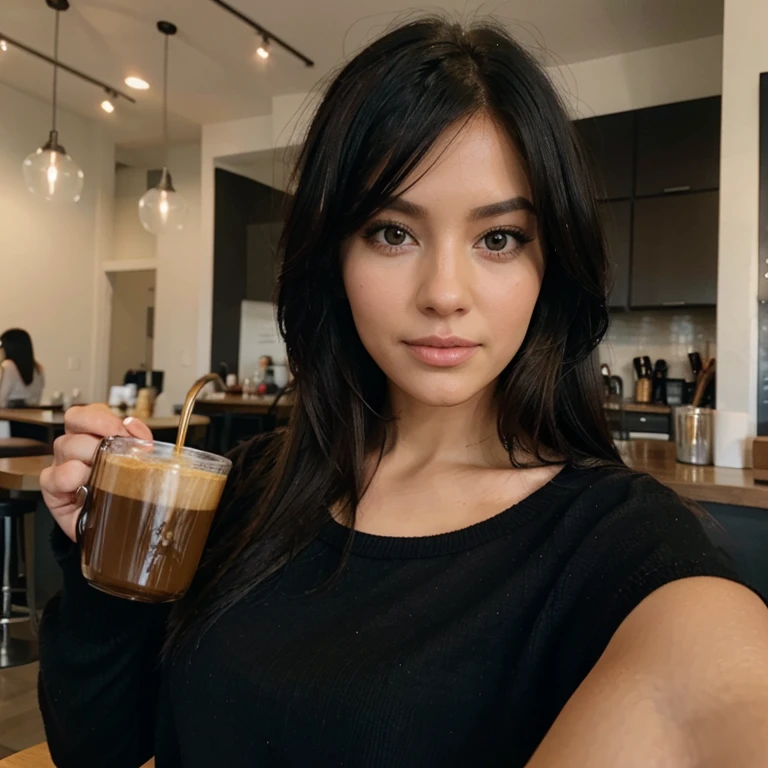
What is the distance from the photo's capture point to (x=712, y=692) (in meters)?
0.42

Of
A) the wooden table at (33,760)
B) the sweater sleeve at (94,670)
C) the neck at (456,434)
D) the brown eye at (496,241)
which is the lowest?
the wooden table at (33,760)

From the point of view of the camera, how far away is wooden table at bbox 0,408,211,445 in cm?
365

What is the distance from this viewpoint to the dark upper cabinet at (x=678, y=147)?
370cm

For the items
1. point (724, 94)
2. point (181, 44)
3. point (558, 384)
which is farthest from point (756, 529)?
point (181, 44)

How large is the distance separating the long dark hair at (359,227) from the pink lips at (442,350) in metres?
0.15

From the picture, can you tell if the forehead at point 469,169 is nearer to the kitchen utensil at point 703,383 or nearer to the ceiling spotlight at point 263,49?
the kitchen utensil at point 703,383

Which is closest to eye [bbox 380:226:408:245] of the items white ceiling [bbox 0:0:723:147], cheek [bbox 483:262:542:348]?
cheek [bbox 483:262:542:348]

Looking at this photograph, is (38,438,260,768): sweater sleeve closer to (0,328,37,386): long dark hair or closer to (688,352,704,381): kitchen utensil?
(688,352,704,381): kitchen utensil

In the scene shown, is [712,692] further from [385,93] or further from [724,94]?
[724,94]

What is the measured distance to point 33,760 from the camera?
3.09ft

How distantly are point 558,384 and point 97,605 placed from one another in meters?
0.64

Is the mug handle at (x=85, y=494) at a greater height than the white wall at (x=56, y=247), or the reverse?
the white wall at (x=56, y=247)

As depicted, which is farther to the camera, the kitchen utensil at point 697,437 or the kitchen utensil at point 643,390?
the kitchen utensil at point 643,390

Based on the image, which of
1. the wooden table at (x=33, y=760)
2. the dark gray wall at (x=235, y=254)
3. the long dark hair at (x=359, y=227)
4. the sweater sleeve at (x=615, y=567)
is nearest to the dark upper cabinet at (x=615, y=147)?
the dark gray wall at (x=235, y=254)
